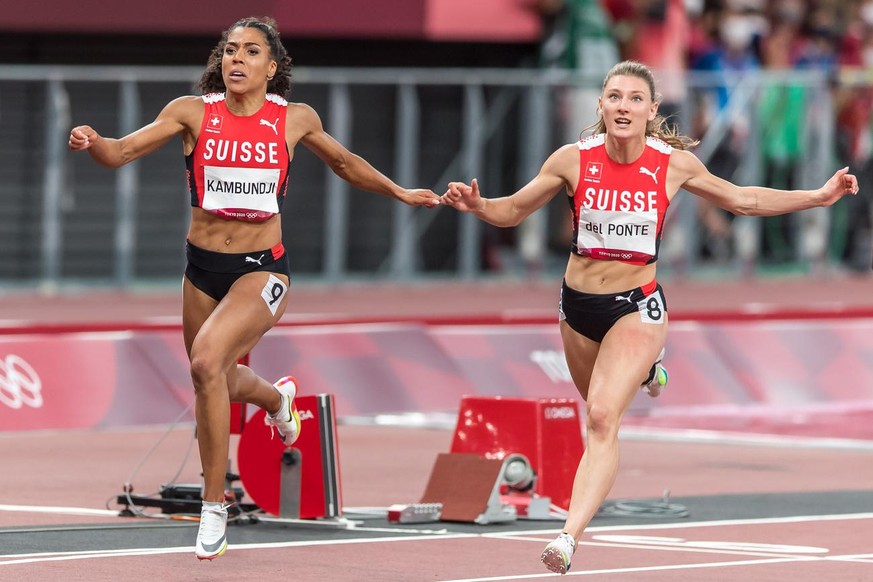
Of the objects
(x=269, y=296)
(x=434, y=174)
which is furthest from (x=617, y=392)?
(x=434, y=174)

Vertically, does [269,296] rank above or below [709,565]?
above

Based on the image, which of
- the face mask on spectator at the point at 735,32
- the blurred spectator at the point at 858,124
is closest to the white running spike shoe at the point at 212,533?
the face mask on spectator at the point at 735,32

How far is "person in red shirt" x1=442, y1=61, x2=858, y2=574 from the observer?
10.2 metres

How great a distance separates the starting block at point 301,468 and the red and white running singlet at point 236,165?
136 cm

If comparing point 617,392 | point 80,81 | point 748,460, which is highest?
point 80,81

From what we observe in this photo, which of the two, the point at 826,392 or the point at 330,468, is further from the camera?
the point at 826,392

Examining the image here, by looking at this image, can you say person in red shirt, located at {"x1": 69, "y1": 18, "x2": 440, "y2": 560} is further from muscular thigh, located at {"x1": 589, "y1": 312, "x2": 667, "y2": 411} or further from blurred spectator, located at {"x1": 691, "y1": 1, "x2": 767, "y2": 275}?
blurred spectator, located at {"x1": 691, "y1": 1, "x2": 767, "y2": 275}

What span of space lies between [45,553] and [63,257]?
39.1ft

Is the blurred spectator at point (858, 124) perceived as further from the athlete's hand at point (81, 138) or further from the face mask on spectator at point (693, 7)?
the athlete's hand at point (81, 138)

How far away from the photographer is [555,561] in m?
9.23

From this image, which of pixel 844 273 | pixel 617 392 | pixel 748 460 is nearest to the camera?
pixel 617 392

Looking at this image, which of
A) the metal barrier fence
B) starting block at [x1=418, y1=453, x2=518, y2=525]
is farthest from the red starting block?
the metal barrier fence

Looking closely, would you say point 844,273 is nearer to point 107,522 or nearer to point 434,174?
point 434,174

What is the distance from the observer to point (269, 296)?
10891 mm
